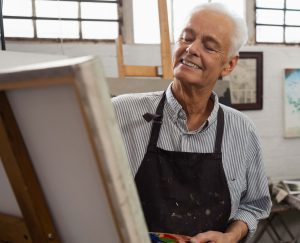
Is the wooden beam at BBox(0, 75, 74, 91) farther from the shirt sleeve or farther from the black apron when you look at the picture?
the shirt sleeve

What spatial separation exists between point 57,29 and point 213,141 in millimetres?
1913

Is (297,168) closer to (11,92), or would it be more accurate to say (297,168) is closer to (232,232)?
(232,232)

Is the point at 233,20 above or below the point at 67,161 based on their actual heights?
above

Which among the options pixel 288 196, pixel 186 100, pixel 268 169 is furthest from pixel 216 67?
pixel 268 169

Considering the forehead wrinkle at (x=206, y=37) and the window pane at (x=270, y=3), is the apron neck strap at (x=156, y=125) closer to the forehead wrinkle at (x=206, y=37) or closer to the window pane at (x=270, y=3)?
the forehead wrinkle at (x=206, y=37)

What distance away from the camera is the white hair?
1152 millimetres

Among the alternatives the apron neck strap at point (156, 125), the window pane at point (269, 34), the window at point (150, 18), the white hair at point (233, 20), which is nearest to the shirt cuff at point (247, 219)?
the apron neck strap at point (156, 125)

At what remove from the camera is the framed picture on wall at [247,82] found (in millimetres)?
2955

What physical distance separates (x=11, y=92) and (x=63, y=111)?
83 mm

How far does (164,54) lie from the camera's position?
2094 millimetres

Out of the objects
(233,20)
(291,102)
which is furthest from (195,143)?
(291,102)

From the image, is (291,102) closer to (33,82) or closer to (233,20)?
(233,20)

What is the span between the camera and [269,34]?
3262 millimetres

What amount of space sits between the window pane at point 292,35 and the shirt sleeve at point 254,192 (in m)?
2.39
